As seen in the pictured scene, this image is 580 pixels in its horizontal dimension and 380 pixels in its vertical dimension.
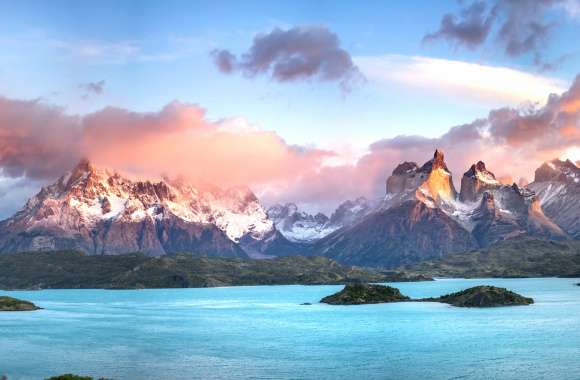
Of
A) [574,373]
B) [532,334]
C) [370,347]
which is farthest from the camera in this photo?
[532,334]

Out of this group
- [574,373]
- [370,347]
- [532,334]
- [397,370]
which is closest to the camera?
[574,373]

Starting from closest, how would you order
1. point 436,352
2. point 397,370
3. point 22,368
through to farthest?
1. point 397,370
2. point 22,368
3. point 436,352

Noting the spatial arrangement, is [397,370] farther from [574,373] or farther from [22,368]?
[22,368]

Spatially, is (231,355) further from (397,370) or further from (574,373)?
(574,373)

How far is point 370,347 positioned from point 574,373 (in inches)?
2280

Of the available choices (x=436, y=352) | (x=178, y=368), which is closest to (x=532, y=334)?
(x=436, y=352)

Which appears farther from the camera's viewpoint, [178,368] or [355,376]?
[178,368]

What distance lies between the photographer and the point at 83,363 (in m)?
162

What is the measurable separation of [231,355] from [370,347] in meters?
34.6

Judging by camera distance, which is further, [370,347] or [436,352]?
[370,347]

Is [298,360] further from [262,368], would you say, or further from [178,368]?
[178,368]

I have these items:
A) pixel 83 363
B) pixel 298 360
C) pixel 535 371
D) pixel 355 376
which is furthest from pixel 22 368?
pixel 535 371

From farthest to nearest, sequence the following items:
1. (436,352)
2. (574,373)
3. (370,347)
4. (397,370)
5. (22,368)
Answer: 1. (370,347)
2. (436,352)
3. (22,368)
4. (397,370)
5. (574,373)

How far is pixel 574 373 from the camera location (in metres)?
136
